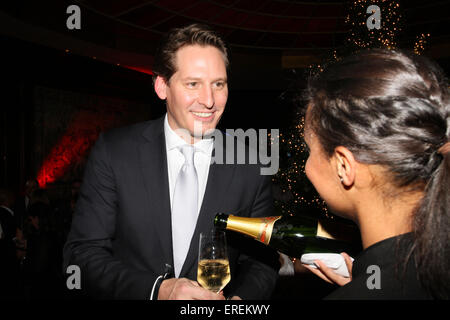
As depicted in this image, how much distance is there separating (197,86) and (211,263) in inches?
31.3

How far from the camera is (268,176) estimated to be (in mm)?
1779

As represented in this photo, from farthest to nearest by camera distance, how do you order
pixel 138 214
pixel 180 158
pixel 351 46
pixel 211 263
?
1. pixel 351 46
2. pixel 180 158
3. pixel 138 214
4. pixel 211 263

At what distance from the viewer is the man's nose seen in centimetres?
158

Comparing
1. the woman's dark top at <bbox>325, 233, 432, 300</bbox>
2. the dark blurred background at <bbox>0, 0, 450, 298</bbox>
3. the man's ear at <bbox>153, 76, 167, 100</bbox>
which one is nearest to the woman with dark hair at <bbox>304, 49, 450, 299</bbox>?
the woman's dark top at <bbox>325, 233, 432, 300</bbox>

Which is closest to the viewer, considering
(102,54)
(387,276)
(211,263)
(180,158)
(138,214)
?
(387,276)

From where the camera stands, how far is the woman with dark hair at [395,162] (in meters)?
0.80

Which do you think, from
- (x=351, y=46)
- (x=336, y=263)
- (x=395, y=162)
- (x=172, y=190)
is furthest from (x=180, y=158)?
(x=351, y=46)

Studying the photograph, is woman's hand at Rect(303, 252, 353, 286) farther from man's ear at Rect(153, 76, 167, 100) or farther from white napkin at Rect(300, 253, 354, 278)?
man's ear at Rect(153, 76, 167, 100)

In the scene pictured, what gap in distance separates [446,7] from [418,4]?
614 mm

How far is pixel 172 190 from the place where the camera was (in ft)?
5.40

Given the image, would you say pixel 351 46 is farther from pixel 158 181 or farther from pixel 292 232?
pixel 158 181

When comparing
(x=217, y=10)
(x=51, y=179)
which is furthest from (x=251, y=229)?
(x=51, y=179)

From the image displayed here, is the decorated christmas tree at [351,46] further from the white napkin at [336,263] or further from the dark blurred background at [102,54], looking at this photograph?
the white napkin at [336,263]

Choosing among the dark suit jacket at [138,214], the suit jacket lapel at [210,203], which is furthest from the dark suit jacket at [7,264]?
the suit jacket lapel at [210,203]
